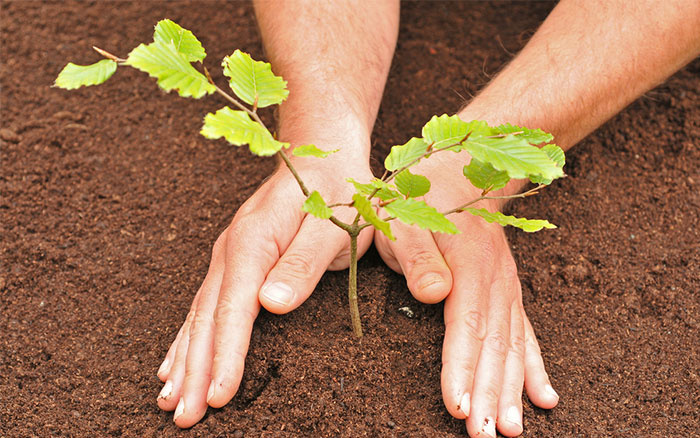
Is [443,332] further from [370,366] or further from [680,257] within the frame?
[680,257]

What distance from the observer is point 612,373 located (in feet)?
5.95

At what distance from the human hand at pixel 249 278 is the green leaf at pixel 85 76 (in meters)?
0.65

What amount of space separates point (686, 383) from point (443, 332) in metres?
0.69

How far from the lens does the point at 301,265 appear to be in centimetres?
167

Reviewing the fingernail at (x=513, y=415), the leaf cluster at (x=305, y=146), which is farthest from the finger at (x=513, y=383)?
the leaf cluster at (x=305, y=146)

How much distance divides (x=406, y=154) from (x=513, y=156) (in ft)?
0.75

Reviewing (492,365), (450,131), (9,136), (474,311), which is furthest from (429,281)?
(9,136)

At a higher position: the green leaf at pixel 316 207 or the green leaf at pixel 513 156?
the green leaf at pixel 513 156

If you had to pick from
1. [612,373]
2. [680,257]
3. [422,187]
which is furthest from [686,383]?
[422,187]

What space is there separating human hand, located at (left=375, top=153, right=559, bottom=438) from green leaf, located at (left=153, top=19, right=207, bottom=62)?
2.40ft

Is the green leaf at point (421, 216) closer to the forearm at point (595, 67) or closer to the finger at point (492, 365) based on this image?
the finger at point (492, 365)

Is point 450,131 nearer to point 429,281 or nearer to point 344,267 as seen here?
point 429,281

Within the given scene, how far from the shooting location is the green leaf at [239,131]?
1080 millimetres

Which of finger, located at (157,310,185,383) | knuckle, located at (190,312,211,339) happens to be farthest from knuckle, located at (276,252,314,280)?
finger, located at (157,310,185,383)
